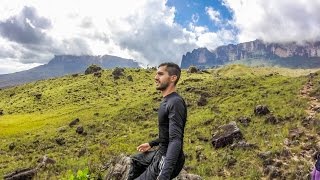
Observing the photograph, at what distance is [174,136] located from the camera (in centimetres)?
727

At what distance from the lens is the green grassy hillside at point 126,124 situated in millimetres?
23797

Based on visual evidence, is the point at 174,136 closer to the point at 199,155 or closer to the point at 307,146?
the point at 199,155

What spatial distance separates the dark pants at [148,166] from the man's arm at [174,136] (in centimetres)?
48

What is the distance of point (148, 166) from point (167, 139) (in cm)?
86

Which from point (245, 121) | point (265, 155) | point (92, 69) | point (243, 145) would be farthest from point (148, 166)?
point (92, 69)

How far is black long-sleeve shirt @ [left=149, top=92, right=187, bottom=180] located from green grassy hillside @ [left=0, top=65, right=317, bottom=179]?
286 inches

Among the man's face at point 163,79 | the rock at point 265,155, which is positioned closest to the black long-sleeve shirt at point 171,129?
the man's face at point 163,79

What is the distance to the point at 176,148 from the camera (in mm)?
7207

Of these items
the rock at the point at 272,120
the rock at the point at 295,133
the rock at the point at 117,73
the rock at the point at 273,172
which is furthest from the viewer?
Result: the rock at the point at 117,73

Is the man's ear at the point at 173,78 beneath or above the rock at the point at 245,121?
above

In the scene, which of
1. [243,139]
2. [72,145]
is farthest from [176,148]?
[72,145]

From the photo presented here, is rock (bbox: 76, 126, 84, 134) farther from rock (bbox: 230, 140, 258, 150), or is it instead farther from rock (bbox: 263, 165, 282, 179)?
rock (bbox: 263, 165, 282, 179)

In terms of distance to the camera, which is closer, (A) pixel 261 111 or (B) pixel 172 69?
(B) pixel 172 69

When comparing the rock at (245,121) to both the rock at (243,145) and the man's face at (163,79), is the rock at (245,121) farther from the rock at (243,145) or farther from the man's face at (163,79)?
the man's face at (163,79)
